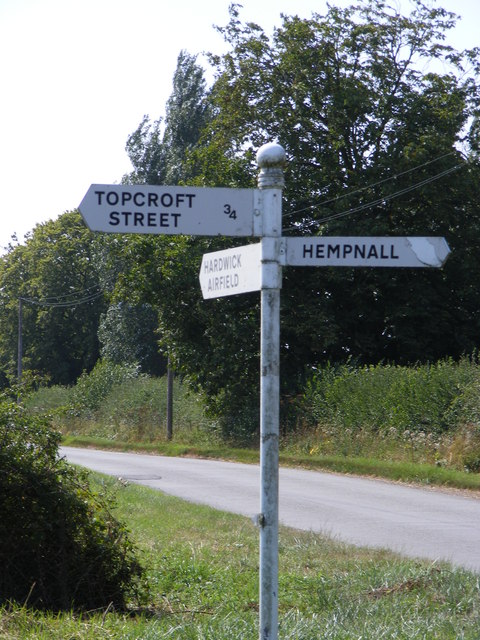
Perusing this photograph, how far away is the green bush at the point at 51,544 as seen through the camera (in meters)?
6.66

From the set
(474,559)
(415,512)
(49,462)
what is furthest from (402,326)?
(49,462)

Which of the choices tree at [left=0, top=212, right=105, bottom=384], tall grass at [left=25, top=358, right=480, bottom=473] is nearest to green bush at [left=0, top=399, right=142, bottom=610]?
tall grass at [left=25, top=358, right=480, bottom=473]

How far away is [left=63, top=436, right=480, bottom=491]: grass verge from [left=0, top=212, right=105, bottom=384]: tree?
1371 inches

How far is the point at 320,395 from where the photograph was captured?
25391 mm

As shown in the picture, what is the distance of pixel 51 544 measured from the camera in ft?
22.1

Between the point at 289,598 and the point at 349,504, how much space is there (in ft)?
25.0

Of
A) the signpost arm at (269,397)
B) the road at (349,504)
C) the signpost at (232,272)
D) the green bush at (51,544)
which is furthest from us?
the road at (349,504)

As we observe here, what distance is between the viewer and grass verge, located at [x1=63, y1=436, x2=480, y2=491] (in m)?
17.4

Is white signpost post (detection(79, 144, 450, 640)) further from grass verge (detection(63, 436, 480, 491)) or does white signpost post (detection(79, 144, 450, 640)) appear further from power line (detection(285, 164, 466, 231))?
power line (detection(285, 164, 466, 231))

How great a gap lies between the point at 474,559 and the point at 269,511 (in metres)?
5.63

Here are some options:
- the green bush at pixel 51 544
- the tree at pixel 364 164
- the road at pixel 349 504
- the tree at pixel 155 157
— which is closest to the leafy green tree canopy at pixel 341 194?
the tree at pixel 364 164

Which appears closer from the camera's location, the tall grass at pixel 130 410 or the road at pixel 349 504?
the road at pixel 349 504

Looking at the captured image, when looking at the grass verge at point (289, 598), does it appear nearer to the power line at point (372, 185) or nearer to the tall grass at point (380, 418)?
the tall grass at point (380, 418)

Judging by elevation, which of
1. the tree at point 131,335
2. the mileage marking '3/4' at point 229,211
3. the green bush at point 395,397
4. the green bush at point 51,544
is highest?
the tree at point 131,335
